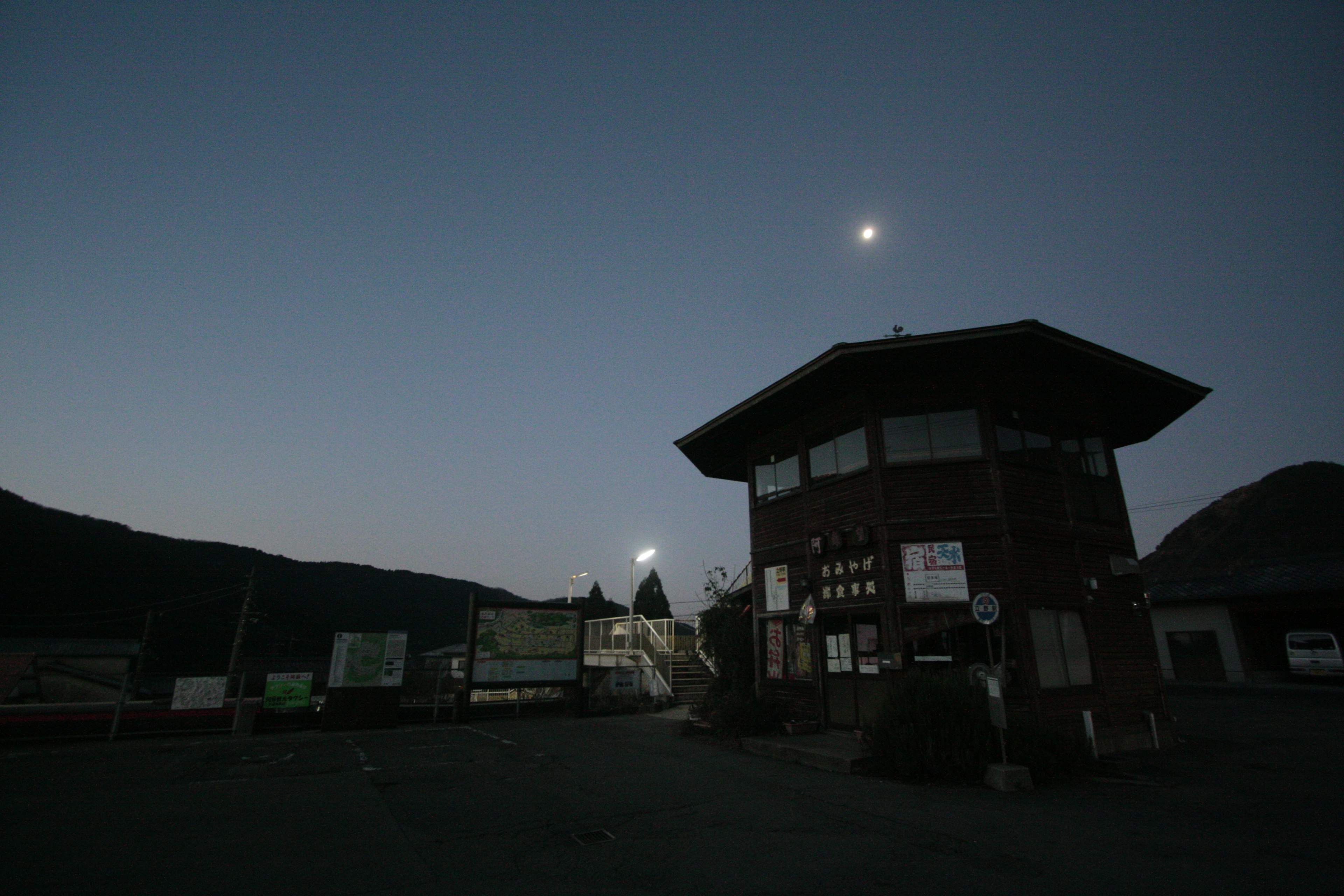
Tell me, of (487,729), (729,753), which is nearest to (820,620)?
(729,753)

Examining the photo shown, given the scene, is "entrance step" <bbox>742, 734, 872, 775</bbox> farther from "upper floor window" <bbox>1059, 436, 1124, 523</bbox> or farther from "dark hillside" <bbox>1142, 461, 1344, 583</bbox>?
"dark hillside" <bbox>1142, 461, 1344, 583</bbox>

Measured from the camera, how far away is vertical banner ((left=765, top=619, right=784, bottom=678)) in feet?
49.9

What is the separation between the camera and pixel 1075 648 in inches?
482

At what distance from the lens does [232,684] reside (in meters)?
40.5

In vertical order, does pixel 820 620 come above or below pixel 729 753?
above

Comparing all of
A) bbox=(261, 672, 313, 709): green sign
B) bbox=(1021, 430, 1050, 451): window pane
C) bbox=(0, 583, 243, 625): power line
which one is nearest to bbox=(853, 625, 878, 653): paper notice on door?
bbox=(1021, 430, 1050, 451): window pane

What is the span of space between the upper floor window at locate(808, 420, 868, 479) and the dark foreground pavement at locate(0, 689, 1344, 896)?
6.19 metres

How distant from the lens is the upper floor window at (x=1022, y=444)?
41.3 feet

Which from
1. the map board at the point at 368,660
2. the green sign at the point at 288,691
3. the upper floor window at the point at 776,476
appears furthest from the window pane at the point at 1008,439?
the green sign at the point at 288,691

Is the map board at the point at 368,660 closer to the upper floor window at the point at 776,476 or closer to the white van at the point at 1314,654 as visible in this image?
the upper floor window at the point at 776,476

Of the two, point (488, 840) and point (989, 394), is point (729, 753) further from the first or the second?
point (989, 394)

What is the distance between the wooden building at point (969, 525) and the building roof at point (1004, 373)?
42 millimetres

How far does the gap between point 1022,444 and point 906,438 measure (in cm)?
243

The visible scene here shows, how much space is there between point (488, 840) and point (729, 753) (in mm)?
7214
